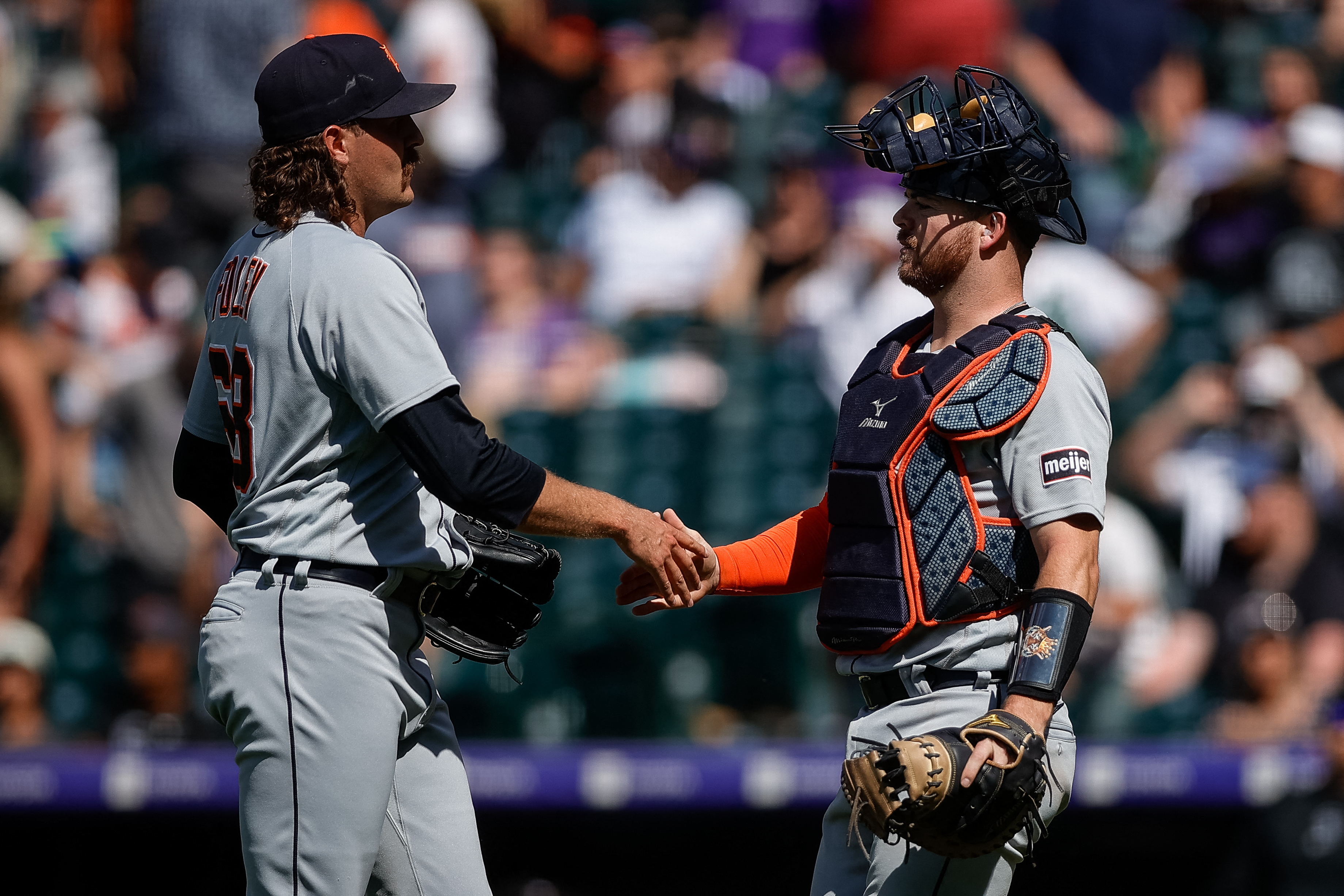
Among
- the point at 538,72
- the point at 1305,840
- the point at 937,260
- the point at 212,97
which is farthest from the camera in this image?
the point at 538,72

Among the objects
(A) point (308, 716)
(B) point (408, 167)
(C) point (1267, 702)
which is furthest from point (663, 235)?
(A) point (308, 716)

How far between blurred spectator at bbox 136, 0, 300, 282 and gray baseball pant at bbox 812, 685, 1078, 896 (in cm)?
510

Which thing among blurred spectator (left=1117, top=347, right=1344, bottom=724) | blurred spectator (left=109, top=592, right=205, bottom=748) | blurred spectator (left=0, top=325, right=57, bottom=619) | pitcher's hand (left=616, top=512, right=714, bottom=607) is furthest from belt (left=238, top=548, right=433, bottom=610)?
blurred spectator (left=0, top=325, right=57, bottom=619)

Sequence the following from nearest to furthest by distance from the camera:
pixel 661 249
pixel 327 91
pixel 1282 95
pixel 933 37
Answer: pixel 327 91
pixel 661 249
pixel 1282 95
pixel 933 37

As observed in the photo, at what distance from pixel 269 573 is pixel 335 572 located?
4.5 inches

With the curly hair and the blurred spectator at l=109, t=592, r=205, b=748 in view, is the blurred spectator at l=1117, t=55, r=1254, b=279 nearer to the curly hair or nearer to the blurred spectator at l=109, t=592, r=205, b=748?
the blurred spectator at l=109, t=592, r=205, b=748

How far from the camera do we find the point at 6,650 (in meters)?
6.03

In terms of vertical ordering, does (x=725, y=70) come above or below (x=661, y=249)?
above

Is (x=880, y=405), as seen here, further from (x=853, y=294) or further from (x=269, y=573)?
(x=853, y=294)

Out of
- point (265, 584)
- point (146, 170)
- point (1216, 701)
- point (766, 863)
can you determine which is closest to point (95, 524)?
point (146, 170)

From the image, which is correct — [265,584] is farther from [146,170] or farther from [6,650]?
[146,170]

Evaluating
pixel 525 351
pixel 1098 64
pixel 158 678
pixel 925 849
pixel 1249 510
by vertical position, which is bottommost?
pixel 158 678

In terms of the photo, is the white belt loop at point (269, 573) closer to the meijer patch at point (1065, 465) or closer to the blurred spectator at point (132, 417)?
the meijer patch at point (1065, 465)

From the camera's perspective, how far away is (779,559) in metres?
3.21
